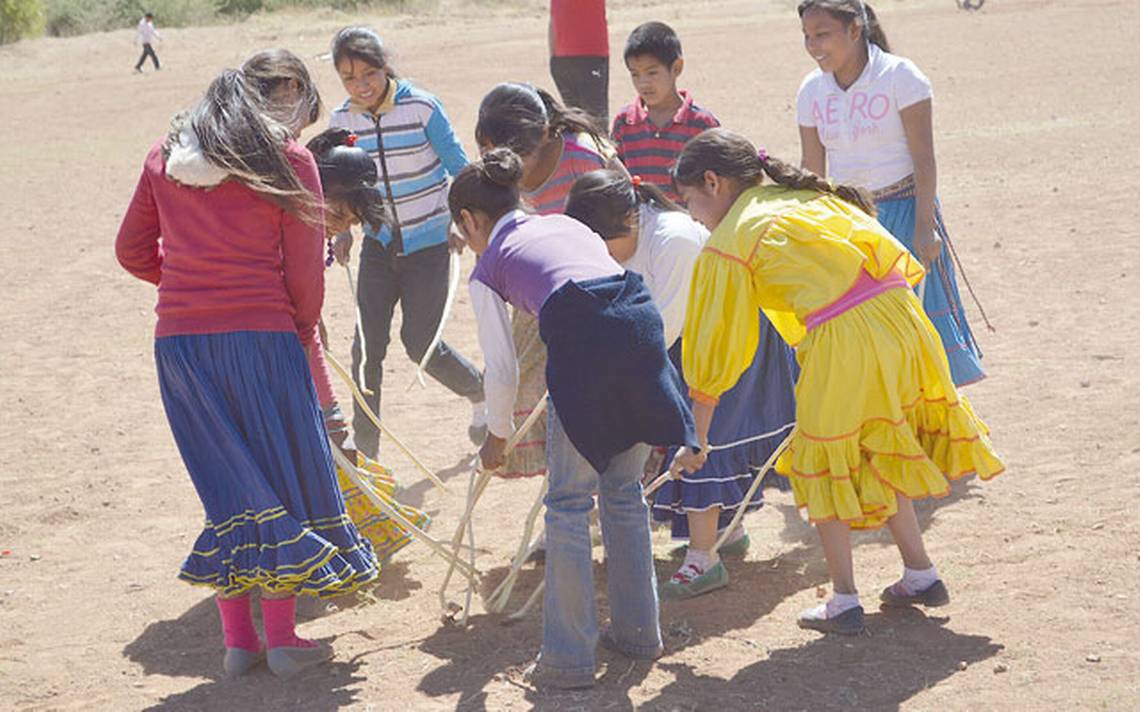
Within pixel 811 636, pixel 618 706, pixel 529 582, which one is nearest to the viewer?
pixel 618 706

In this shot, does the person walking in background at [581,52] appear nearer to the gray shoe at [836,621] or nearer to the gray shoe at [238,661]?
the gray shoe at [836,621]

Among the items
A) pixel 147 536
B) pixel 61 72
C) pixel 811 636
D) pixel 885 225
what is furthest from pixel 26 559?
pixel 61 72

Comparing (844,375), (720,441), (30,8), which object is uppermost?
(30,8)

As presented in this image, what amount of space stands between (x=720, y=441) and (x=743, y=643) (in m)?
0.78

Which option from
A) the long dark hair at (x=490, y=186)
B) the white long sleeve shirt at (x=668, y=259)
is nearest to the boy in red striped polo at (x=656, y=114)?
the white long sleeve shirt at (x=668, y=259)

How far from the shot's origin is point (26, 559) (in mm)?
6246

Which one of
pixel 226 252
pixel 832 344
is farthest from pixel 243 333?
pixel 832 344

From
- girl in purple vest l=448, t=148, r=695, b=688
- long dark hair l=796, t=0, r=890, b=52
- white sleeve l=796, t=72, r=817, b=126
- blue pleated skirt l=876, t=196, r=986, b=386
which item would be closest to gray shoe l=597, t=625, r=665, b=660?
girl in purple vest l=448, t=148, r=695, b=688

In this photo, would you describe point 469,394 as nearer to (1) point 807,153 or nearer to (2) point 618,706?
(1) point 807,153

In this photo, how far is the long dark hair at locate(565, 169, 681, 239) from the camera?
193 inches

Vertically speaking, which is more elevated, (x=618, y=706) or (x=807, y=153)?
(x=807, y=153)

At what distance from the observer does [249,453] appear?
14.9 feet

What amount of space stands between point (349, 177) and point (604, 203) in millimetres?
1187

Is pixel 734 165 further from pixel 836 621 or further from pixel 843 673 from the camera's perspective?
pixel 843 673
